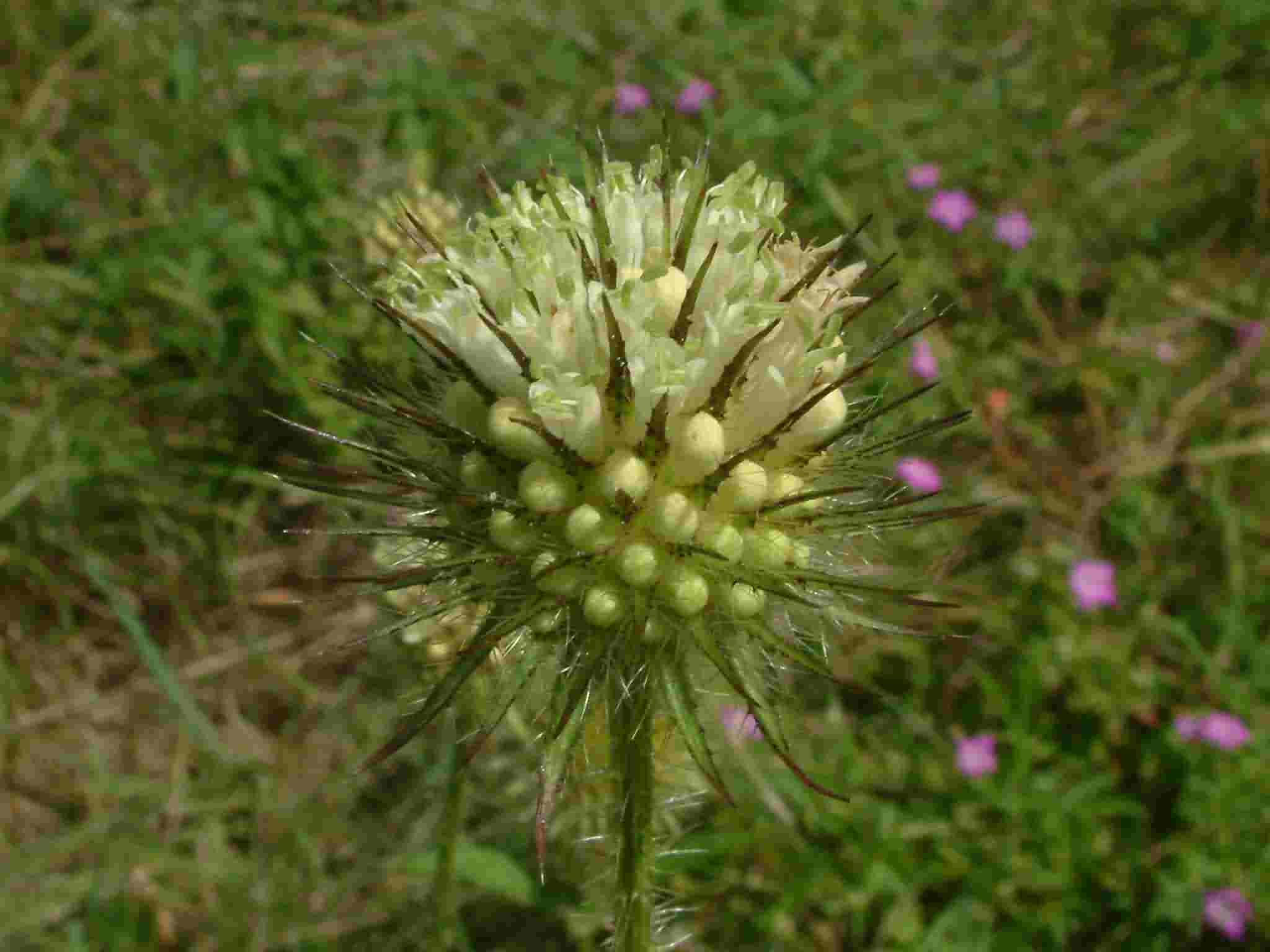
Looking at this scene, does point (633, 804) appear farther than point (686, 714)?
Yes

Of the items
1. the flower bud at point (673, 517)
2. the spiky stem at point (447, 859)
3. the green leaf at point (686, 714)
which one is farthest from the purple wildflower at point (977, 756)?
the flower bud at point (673, 517)

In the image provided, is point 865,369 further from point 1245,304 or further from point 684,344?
point 1245,304

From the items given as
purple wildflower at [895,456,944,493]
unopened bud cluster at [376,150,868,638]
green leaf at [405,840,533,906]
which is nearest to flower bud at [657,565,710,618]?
unopened bud cluster at [376,150,868,638]

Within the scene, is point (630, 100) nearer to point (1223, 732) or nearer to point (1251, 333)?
point (1251, 333)

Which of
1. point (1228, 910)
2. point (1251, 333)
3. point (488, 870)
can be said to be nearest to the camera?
point (488, 870)

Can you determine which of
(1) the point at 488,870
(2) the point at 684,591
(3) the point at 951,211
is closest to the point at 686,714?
(2) the point at 684,591
